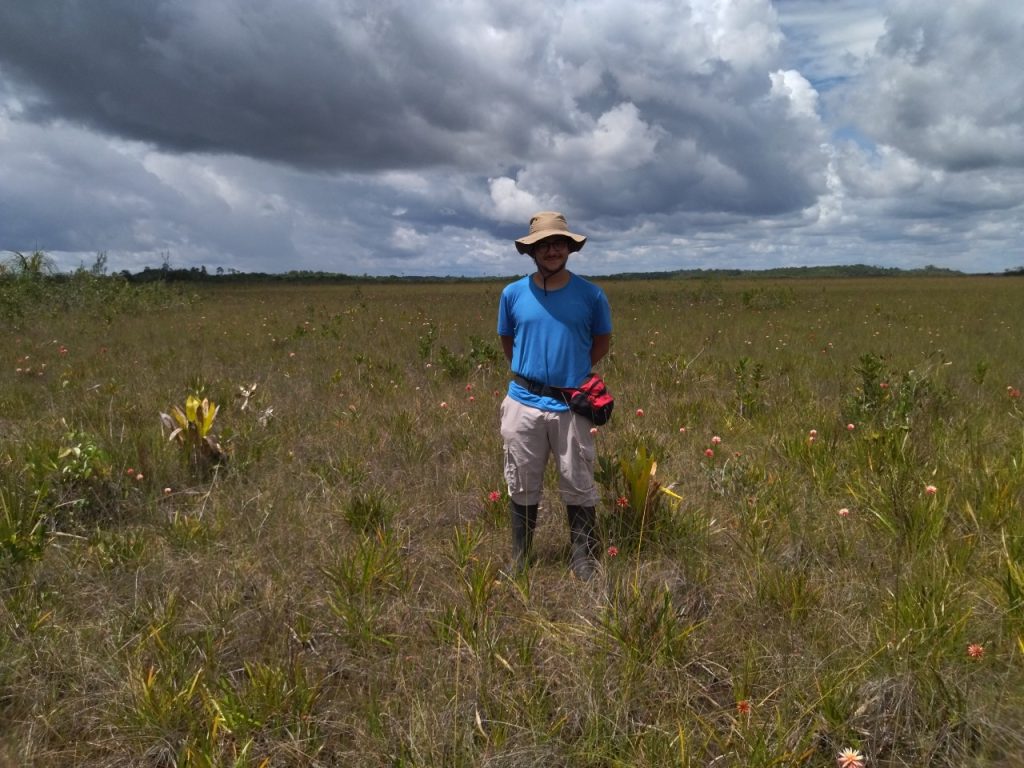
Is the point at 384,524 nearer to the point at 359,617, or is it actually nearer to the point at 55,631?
the point at 359,617

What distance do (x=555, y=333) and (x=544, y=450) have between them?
0.60 meters

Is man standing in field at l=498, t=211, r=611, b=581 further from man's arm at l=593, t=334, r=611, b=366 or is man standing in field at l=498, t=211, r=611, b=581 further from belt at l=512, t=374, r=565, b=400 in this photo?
man's arm at l=593, t=334, r=611, b=366

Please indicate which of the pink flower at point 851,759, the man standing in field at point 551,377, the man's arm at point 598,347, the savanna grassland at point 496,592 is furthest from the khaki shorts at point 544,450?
the pink flower at point 851,759

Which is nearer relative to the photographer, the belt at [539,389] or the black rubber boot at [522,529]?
the belt at [539,389]

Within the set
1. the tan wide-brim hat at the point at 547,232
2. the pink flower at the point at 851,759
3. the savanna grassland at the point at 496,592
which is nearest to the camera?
the pink flower at the point at 851,759

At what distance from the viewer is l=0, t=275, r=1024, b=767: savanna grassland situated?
1.95m

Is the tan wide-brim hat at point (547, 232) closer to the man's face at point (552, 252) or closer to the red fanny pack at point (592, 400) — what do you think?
the man's face at point (552, 252)

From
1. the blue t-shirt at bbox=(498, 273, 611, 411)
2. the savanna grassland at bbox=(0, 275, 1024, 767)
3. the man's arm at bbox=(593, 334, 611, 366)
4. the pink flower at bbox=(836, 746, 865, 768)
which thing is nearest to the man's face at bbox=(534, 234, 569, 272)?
Result: the blue t-shirt at bbox=(498, 273, 611, 411)

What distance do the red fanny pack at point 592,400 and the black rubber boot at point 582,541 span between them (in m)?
0.52

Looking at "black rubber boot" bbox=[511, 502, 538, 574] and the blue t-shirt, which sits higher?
the blue t-shirt

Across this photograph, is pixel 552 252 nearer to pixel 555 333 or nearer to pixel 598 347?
pixel 555 333

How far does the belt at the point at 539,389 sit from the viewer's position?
2967 mm

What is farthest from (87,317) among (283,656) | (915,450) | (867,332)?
(867,332)

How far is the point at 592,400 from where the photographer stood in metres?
2.89
